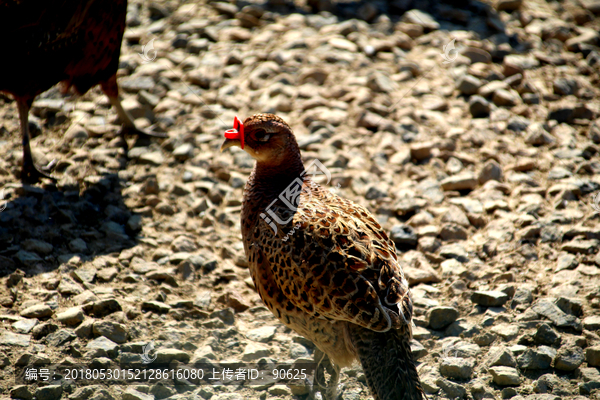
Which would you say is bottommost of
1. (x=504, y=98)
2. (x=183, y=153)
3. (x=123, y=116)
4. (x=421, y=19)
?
(x=183, y=153)

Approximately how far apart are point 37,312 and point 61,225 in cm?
109

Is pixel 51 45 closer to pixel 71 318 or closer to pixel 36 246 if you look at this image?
pixel 36 246

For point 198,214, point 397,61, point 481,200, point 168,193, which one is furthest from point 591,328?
point 397,61

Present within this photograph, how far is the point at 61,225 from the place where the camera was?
4.91 metres

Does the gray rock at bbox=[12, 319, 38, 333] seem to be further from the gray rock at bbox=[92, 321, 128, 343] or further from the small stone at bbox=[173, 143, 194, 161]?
A: the small stone at bbox=[173, 143, 194, 161]

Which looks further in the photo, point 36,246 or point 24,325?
point 36,246

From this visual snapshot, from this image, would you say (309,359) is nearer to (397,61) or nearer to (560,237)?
(560,237)

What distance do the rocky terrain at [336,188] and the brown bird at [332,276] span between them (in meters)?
0.66

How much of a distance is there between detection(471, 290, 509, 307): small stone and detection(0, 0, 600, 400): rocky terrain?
23 millimetres

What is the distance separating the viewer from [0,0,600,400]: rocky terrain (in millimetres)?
3947

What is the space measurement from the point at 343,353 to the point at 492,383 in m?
1.16

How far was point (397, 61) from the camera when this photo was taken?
24.1ft

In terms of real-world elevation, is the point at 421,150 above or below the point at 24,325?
above

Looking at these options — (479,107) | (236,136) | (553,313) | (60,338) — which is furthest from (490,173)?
(60,338)
